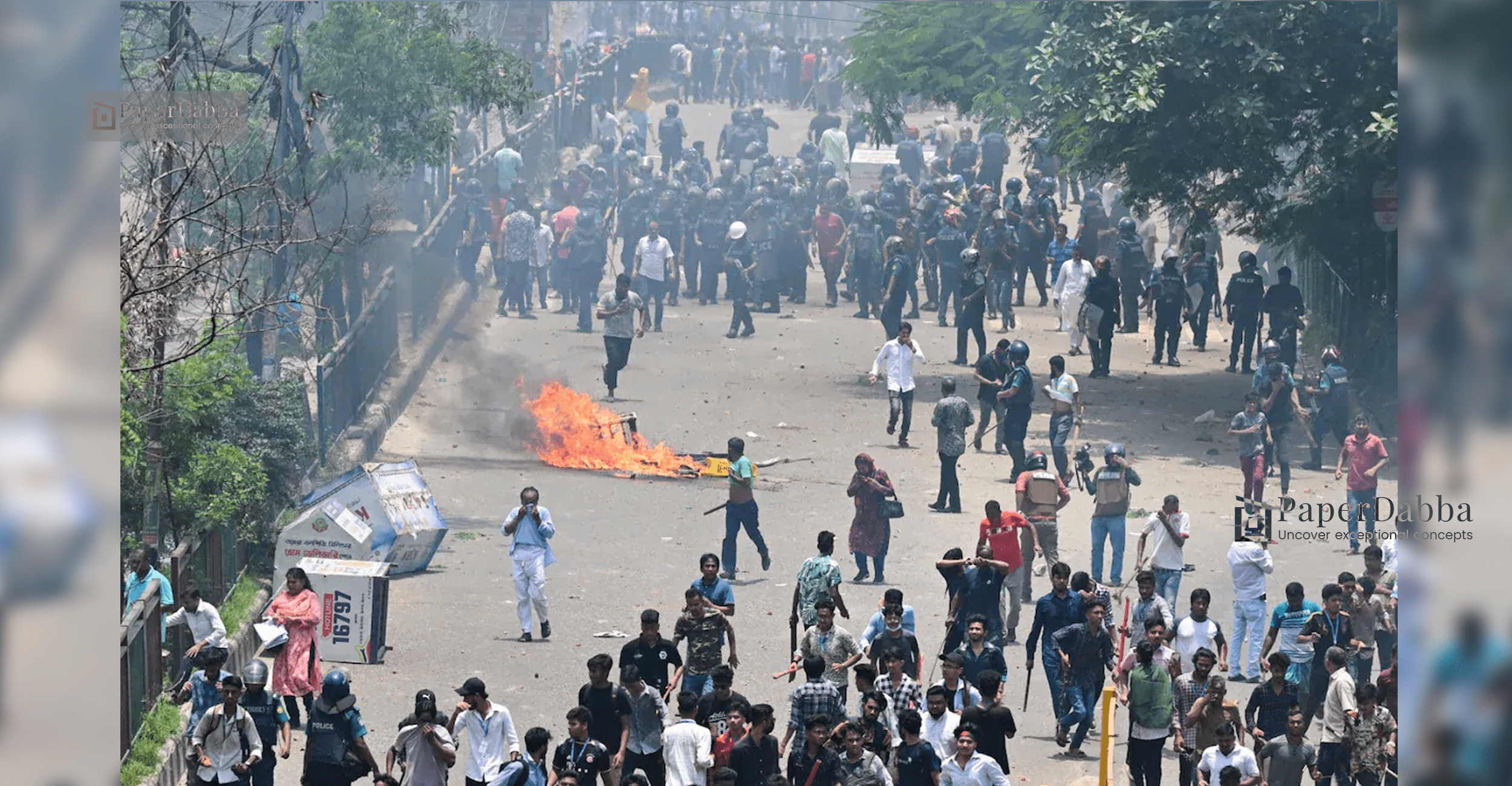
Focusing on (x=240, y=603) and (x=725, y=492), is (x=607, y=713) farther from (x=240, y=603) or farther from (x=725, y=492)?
(x=725, y=492)

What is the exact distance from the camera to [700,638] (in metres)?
11.4

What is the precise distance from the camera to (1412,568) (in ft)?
4.64

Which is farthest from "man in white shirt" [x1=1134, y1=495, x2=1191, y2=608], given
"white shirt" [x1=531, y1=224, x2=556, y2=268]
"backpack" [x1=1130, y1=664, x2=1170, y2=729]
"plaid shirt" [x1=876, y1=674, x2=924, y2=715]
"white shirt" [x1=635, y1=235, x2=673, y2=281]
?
"white shirt" [x1=531, y1=224, x2=556, y2=268]

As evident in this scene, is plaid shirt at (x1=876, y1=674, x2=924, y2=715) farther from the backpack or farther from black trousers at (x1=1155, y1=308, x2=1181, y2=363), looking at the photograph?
black trousers at (x1=1155, y1=308, x2=1181, y2=363)

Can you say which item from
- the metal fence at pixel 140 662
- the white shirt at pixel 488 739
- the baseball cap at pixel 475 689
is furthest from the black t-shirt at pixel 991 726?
the metal fence at pixel 140 662

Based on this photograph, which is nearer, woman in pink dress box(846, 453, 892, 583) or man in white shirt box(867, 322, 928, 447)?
woman in pink dress box(846, 453, 892, 583)

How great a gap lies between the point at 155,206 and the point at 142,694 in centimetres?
286

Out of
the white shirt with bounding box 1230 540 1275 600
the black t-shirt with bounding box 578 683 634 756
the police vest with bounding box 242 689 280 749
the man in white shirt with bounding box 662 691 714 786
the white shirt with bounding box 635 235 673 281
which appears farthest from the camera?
the white shirt with bounding box 635 235 673 281

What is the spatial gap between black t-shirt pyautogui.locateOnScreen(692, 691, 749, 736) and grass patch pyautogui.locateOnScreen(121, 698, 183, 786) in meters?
2.97

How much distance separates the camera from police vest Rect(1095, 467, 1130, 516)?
14.5 m

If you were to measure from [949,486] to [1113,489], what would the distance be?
8.94ft

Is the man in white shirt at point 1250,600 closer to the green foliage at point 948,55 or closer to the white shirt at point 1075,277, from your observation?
the white shirt at point 1075,277

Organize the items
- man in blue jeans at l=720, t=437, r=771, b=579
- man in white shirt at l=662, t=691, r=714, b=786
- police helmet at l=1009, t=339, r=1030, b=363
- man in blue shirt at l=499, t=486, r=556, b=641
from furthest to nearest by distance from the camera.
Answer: police helmet at l=1009, t=339, r=1030, b=363, man in blue jeans at l=720, t=437, r=771, b=579, man in blue shirt at l=499, t=486, r=556, b=641, man in white shirt at l=662, t=691, r=714, b=786

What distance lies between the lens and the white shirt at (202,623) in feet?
38.1
